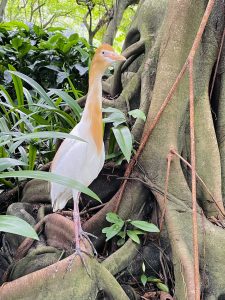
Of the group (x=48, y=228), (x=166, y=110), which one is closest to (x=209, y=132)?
(x=166, y=110)

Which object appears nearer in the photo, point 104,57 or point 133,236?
point 104,57

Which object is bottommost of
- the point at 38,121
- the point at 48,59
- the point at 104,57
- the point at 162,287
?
the point at 162,287

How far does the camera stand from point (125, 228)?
1.91 metres

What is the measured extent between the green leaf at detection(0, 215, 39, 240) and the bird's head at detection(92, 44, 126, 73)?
68cm

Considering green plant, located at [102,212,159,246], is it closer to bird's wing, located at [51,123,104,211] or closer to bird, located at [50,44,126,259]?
bird, located at [50,44,126,259]

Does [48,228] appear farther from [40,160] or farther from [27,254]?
[40,160]

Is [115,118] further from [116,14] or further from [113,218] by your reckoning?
[116,14]

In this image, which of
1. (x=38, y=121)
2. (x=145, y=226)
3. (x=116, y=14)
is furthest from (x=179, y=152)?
(x=116, y=14)

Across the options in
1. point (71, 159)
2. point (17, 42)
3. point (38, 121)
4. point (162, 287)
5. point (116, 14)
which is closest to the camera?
point (71, 159)

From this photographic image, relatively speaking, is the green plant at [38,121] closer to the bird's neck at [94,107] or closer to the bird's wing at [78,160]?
the bird's wing at [78,160]

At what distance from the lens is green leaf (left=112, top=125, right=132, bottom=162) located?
5.88 ft

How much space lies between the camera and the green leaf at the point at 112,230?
1.84 m

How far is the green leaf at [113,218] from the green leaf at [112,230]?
0.02m

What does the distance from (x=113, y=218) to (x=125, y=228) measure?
2.8 inches
